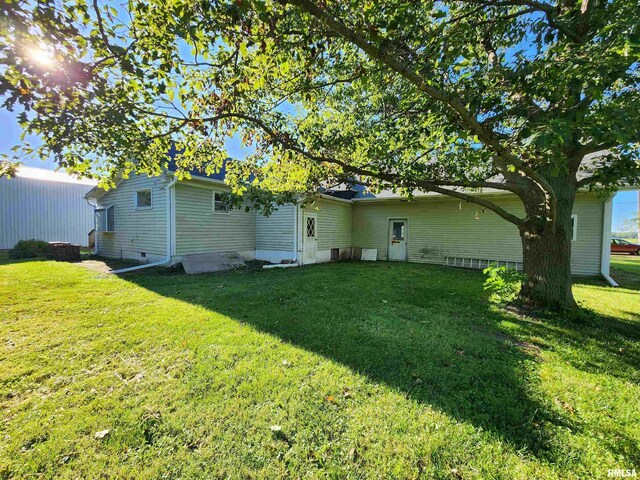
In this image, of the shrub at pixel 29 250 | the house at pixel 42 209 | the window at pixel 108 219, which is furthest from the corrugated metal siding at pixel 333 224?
the house at pixel 42 209

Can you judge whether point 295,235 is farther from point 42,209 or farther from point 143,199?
point 42,209

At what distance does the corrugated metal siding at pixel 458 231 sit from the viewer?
365 inches

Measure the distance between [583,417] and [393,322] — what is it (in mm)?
2414

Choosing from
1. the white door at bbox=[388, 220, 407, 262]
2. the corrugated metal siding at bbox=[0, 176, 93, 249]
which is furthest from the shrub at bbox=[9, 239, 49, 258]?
the white door at bbox=[388, 220, 407, 262]

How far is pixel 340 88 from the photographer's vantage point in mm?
5352

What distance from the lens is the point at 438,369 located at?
2988mm

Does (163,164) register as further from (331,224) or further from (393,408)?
(331,224)

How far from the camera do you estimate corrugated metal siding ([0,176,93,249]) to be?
1380 cm

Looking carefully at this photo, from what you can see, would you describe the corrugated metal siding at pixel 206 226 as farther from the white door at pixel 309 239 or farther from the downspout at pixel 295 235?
the white door at pixel 309 239

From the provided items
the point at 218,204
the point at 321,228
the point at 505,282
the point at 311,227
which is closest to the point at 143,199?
the point at 218,204

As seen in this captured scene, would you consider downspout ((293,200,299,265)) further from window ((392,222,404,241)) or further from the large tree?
window ((392,222,404,241))

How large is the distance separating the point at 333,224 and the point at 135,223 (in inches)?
324

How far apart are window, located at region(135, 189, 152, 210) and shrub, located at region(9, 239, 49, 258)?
4310mm

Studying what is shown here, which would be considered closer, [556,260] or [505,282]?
[556,260]
